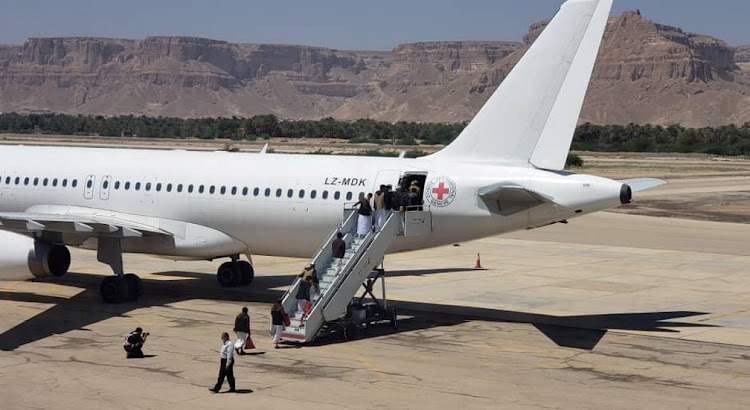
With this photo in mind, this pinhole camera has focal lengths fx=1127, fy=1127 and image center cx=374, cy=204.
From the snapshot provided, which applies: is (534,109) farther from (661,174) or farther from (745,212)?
(661,174)

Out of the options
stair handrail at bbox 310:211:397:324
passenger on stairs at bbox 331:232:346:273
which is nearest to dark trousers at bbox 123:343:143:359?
stair handrail at bbox 310:211:397:324

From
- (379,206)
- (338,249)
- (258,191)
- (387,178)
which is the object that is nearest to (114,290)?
(258,191)

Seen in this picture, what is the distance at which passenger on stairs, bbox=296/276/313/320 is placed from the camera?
28.9 metres

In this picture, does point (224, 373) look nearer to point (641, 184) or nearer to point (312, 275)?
point (312, 275)

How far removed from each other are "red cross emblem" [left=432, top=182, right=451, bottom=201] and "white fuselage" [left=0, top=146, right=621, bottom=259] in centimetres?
29

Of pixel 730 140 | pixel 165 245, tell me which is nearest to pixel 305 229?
pixel 165 245

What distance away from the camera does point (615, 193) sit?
1164 inches

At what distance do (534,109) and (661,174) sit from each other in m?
79.3

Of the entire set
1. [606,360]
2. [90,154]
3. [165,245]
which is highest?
[90,154]

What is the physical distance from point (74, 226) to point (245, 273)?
23.4ft

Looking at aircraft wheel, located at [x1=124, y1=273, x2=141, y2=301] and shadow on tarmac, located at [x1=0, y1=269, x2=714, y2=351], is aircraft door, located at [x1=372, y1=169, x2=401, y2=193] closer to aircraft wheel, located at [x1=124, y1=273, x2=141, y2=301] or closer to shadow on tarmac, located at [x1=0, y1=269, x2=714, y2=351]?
shadow on tarmac, located at [x1=0, y1=269, x2=714, y2=351]

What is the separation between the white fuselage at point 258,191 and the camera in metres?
31.2

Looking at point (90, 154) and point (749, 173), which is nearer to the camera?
point (90, 154)

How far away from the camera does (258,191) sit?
34.5 meters
